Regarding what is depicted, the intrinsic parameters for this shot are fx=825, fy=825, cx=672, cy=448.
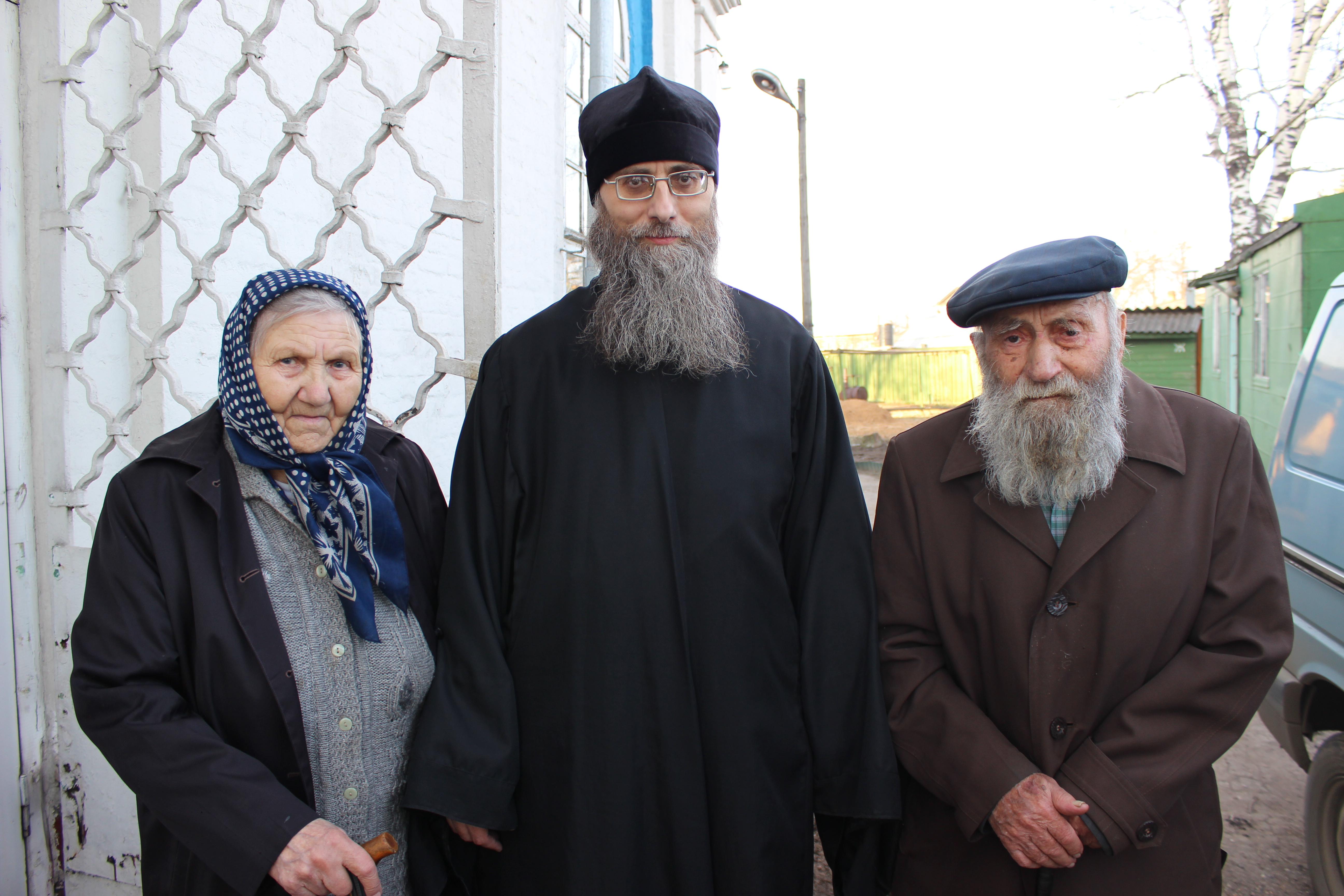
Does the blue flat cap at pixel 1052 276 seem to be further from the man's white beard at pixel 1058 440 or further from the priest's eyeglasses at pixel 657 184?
the priest's eyeglasses at pixel 657 184

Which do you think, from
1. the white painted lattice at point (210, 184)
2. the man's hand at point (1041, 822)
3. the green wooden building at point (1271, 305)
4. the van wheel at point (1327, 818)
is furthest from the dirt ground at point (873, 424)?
the man's hand at point (1041, 822)

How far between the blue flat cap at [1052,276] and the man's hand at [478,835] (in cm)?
145

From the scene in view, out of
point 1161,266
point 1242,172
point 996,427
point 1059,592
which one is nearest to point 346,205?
point 996,427

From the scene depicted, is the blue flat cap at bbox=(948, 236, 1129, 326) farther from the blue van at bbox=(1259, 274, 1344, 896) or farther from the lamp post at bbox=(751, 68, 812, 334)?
the lamp post at bbox=(751, 68, 812, 334)

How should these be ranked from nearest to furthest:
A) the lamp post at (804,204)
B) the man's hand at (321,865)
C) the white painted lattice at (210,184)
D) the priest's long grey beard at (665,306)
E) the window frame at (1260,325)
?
the man's hand at (321,865)
the priest's long grey beard at (665,306)
the white painted lattice at (210,184)
the window frame at (1260,325)
the lamp post at (804,204)

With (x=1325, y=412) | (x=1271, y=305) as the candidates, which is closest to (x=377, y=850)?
(x=1325, y=412)

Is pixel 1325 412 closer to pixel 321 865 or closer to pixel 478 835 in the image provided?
pixel 478 835

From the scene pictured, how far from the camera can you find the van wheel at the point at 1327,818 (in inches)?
101

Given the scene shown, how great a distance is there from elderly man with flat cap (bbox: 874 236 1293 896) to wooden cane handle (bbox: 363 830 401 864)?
1.02 metres

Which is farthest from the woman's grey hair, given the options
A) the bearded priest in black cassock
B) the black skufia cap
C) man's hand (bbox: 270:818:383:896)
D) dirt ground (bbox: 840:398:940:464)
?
dirt ground (bbox: 840:398:940:464)

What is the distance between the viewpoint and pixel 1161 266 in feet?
135

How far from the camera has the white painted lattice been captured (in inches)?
90.1

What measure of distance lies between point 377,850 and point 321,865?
0.10 metres

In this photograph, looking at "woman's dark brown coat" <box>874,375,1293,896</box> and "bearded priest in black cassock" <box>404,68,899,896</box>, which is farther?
"bearded priest in black cassock" <box>404,68,899,896</box>
